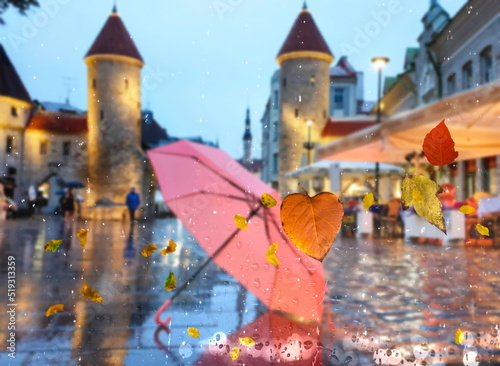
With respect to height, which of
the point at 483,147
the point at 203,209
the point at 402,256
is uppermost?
the point at 483,147

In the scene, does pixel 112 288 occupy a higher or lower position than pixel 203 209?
lower

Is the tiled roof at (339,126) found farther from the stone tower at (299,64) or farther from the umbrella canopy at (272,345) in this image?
the umbrella canopy at (272,345)

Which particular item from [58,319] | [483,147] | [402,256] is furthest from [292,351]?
[402,256]

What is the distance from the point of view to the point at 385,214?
9.07 metres

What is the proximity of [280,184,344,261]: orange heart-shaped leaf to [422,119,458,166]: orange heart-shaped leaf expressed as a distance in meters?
0.25

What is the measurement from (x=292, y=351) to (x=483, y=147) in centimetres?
351

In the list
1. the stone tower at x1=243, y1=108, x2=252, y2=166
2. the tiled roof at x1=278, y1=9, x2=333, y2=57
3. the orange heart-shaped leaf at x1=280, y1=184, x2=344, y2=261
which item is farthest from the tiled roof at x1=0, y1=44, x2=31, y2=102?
the orange heart-shaped leaf at x1=280, y1=184, x2=344, y2=261

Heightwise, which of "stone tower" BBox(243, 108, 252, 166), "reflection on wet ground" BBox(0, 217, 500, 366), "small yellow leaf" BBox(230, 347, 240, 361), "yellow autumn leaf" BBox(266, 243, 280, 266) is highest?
"stone tower" BBox(243, 108, 252, 166)

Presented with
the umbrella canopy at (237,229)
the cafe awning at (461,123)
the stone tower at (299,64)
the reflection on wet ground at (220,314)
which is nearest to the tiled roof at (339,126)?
the cafe awning at (461,123)

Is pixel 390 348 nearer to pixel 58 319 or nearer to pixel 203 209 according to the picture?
pixel 203 209

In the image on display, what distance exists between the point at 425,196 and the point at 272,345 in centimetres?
138

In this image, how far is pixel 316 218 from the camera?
1.24 metres

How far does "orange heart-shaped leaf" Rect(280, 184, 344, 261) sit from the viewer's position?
124 cm

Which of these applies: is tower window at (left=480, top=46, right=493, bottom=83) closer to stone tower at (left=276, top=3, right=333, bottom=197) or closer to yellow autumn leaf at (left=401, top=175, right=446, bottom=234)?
stone tower at (left=276, top=3, right=333, bottom=197)
